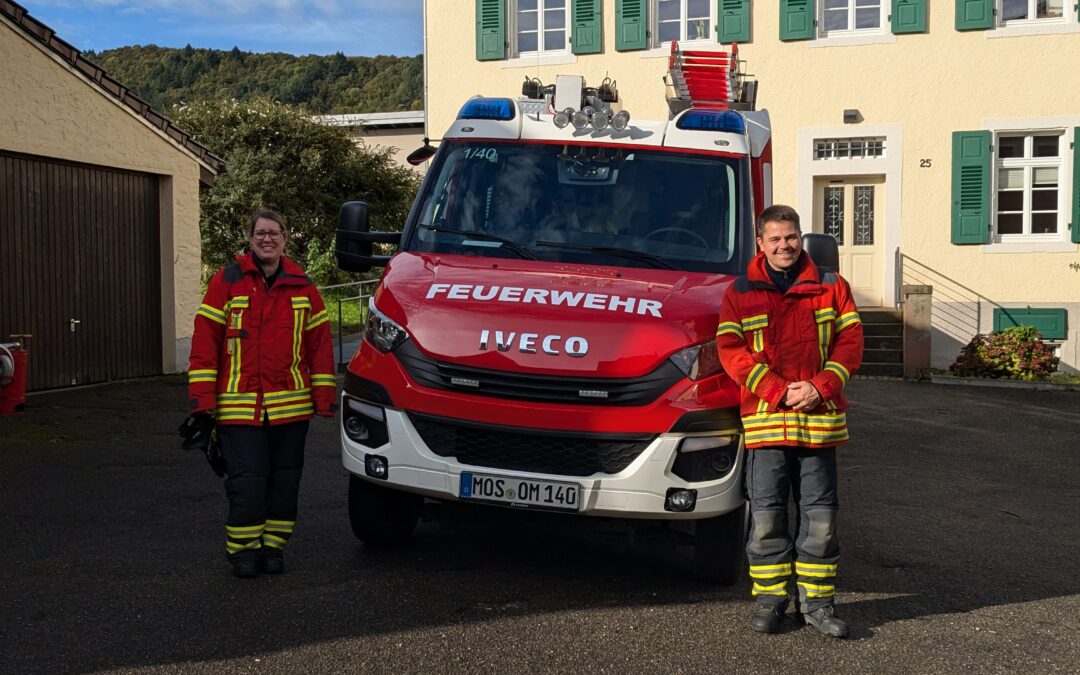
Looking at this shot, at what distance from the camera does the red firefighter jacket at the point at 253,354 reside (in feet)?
17.9

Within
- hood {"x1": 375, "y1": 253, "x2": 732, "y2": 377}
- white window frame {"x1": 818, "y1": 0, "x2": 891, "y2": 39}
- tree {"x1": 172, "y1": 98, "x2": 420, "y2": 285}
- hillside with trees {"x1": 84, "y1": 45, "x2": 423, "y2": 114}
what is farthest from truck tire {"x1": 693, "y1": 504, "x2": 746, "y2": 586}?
hillside with trees {"x1": 84, "y1": 45, "x2": 423, "y2": 114}

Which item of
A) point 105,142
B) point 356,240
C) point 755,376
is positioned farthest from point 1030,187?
point 755,376

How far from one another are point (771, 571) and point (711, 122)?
8.10 feet

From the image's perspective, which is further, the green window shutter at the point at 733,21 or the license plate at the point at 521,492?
the green window shutter at the point at 733,21

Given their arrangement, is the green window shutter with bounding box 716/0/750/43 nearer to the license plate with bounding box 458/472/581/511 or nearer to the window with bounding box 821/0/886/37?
the window with bounding box 821/0/886/37

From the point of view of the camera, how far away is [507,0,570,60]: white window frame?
19203 mm

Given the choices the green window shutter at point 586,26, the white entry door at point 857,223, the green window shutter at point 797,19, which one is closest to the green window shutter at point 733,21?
the green window shutter at point 797,19

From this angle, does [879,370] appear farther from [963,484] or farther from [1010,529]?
[1010,529]

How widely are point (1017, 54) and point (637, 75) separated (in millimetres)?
5414

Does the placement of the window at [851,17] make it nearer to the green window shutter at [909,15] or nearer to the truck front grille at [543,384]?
the green window shutter at [909,15]

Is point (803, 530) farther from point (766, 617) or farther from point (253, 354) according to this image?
point (253, 354)

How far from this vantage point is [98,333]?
1345 cm

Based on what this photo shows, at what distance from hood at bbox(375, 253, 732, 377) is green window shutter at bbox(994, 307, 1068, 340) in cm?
1309

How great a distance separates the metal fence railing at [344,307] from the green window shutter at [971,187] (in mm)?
8266
